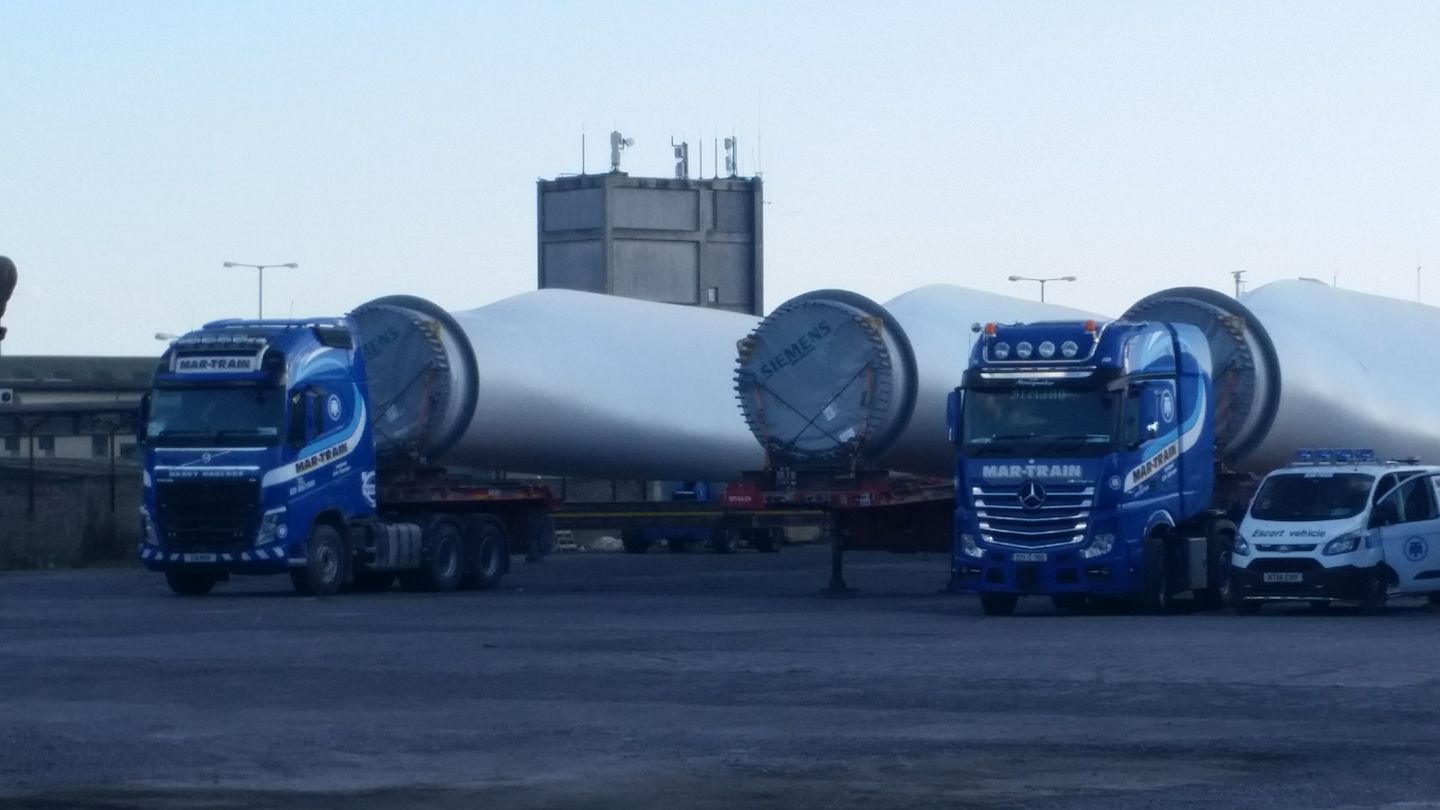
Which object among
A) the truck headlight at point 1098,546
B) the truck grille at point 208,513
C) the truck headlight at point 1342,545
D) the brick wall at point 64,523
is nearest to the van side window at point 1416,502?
the truck headlight at point 1342,545

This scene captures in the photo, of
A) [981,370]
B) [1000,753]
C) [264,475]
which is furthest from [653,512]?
[1000,753]

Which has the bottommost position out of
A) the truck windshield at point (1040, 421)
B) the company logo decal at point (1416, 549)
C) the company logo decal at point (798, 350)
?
the company logo decal at point (1416, 549)

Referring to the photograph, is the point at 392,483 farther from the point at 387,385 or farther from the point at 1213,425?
the point at 1213,425

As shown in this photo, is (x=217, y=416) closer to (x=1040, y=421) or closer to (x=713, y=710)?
(x=1040, y=421)

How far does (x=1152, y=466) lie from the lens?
26.5 metres

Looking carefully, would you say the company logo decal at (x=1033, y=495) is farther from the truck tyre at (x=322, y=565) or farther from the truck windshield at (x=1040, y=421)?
the truck tyre at (x=322, y=565)

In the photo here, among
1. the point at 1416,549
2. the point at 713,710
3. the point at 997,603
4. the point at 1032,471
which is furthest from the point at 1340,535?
the point at 713,710

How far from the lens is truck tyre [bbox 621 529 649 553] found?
4305 cm

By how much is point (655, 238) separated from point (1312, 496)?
54110mm

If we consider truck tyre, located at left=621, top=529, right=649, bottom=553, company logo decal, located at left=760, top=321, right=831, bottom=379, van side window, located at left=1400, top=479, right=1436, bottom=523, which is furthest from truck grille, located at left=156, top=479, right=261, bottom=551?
van side window, located at left=1400, top=479, right=1436, bottom=523

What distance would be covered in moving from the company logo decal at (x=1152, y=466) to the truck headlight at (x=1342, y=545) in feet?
6.92

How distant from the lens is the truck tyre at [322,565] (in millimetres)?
29984

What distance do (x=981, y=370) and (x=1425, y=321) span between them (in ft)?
39.8

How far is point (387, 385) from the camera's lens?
32.2 meters
